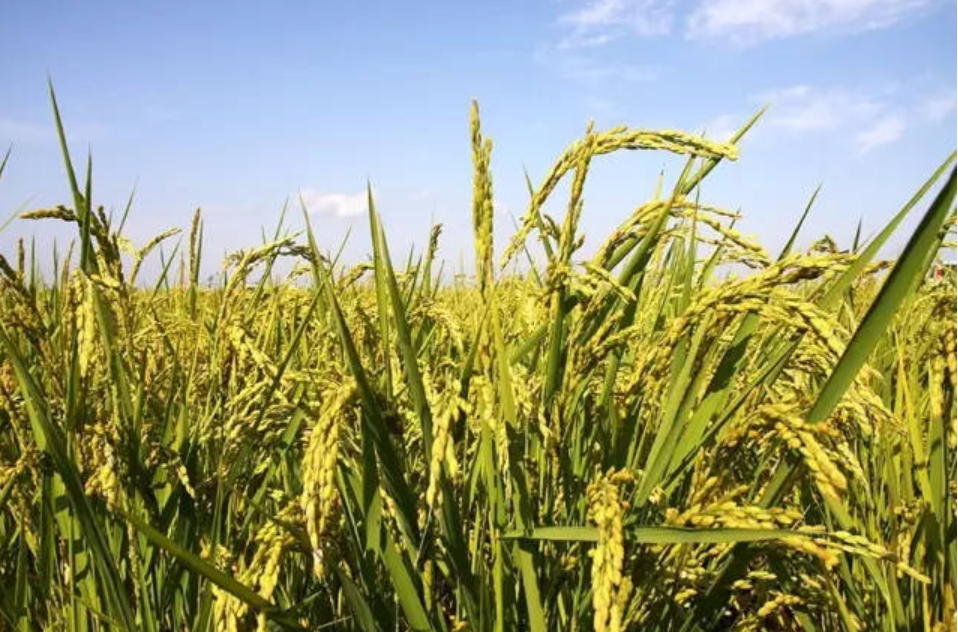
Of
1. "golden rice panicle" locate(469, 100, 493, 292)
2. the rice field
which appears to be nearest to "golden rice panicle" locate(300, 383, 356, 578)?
the rice field

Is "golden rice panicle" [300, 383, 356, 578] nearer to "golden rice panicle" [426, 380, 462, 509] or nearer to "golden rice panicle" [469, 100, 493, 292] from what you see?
"golden rice panicle" [426, 380, 462, 509]

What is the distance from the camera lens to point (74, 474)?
1.18 meters

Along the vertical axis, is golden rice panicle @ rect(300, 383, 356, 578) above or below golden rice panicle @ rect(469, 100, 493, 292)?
below

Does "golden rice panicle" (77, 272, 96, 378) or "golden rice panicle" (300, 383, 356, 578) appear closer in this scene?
"golden rice panicle" (300, 383, 356, 578)

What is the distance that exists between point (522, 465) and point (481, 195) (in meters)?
0.56

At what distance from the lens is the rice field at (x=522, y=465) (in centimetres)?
98

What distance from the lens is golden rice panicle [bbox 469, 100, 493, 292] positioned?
93 centimetres

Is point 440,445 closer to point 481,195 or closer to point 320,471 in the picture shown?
point 320,471

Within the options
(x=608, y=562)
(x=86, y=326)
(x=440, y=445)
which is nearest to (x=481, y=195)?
(x=440, y=445)

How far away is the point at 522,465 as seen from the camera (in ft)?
4.20

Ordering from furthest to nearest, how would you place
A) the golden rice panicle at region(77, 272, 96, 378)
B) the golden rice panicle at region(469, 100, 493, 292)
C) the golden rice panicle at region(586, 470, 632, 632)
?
the golden rice panicle at region(77, 272, 96, 378) → the golden rice panicle at region(469, 100, 493, 292) → the golden rice panicle at region(586, 470, 632, 632)

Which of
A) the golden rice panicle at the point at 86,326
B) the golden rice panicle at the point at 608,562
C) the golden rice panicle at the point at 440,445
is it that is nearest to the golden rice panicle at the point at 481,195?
the golden rice panicle at the point at 440,445

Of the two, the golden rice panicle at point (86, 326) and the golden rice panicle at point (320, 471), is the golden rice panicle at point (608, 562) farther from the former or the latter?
the golden rice panicle at point (86, 326)

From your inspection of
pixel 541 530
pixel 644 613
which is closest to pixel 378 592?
pixel 541 530
